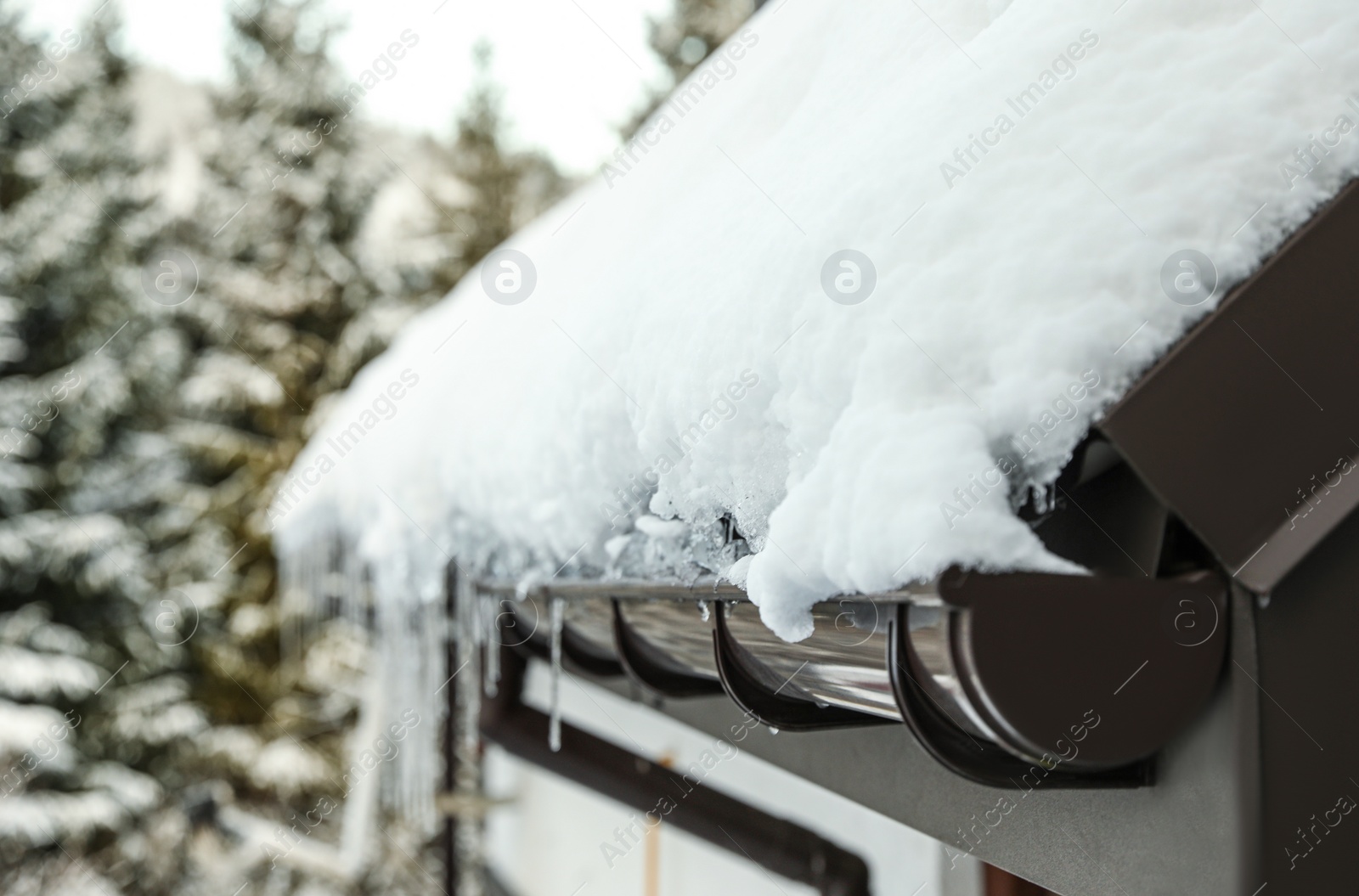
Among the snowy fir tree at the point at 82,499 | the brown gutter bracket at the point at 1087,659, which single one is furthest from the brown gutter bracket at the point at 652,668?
the snowy fir tree at the point at 82,499

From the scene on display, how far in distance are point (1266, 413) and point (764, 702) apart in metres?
0.56

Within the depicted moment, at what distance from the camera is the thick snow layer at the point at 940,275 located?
0.58m

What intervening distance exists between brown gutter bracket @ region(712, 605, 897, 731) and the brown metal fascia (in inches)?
16.2

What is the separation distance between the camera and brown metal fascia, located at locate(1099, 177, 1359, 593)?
567 millimetres

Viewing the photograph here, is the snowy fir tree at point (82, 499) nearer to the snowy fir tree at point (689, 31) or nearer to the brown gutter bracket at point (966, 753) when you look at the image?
the snowy fir tree at point (689, 31)

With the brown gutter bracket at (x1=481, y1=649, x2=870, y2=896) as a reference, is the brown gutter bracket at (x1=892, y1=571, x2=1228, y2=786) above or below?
above

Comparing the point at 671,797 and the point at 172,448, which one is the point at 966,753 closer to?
the point at 671,797

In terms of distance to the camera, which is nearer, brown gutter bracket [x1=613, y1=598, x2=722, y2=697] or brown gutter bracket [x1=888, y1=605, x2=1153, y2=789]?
brown gutter bracket [x1=888, y1=605, x2=1153, y2=789]

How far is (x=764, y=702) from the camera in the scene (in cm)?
100

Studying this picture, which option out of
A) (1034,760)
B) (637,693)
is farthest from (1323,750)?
(637,693)

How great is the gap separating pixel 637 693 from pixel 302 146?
707 centimetres

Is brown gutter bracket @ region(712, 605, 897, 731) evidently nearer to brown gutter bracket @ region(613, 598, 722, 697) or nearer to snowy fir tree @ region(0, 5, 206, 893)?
brown gutter bracket @ region(613, 598, 722, 697)

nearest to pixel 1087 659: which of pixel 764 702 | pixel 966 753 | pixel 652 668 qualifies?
pixel 966 753

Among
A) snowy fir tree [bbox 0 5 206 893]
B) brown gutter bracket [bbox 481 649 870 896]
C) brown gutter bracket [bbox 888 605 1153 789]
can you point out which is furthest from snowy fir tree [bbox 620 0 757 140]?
brown gutter bracket [bbox 888 605 1153 789]
